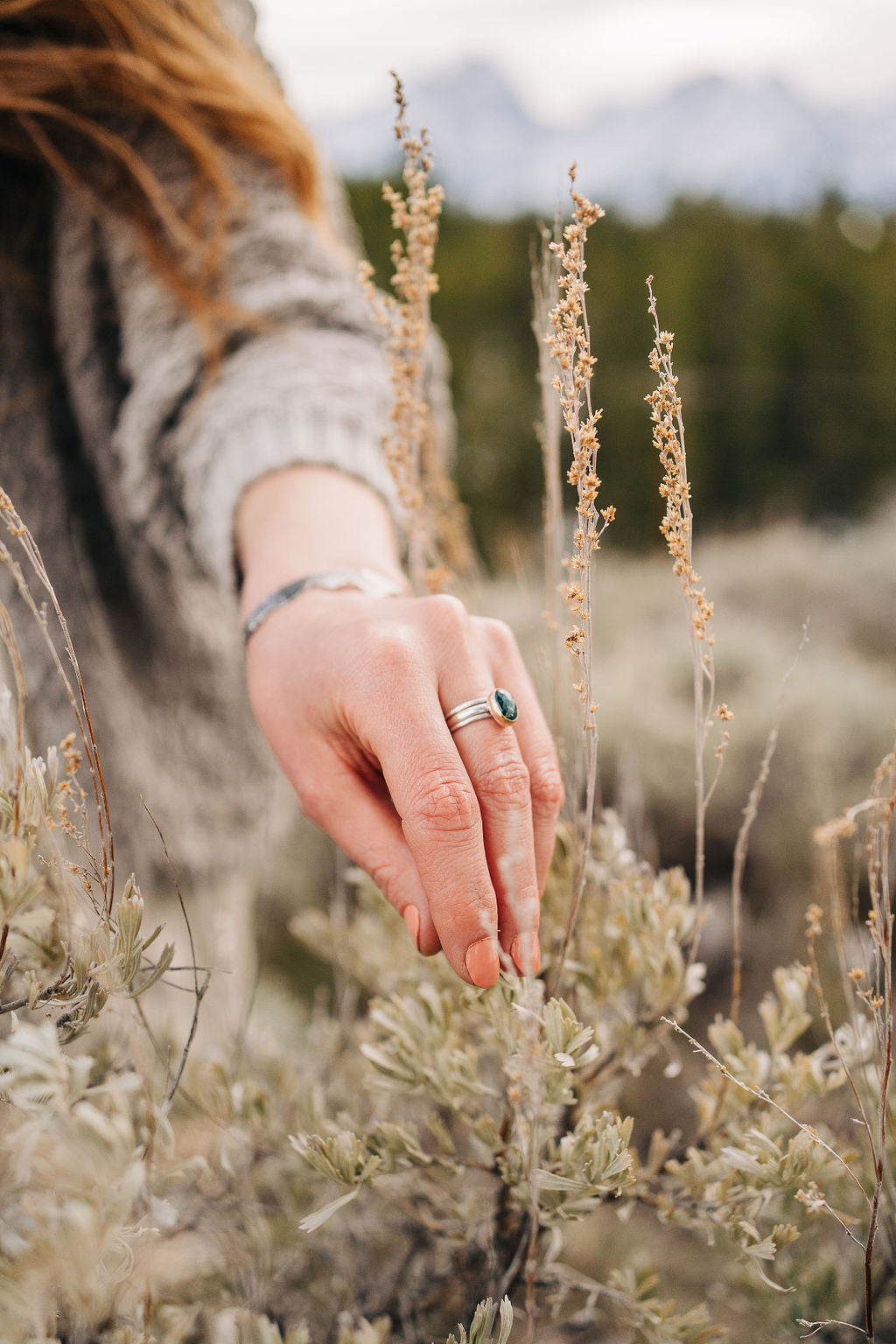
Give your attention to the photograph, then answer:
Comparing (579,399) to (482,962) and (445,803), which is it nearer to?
(445,803)

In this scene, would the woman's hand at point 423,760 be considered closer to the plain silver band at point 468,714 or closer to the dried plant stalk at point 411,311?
the plain silver band at point 468,714

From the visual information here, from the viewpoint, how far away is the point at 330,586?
3.20ft

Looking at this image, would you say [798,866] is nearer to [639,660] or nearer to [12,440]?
[639,660]

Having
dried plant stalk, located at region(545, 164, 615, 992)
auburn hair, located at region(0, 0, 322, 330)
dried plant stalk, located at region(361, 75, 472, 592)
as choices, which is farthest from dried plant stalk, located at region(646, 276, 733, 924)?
auburn hair, located at region(0, 0, 322, 330)

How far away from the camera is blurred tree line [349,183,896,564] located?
8109 mm

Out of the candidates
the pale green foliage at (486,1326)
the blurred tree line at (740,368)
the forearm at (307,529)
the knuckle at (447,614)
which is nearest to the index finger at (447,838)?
the knuckle at (447,614)

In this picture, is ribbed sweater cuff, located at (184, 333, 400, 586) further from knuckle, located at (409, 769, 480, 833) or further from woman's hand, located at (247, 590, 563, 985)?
knuckle, located at (409, 769, 480, 833)

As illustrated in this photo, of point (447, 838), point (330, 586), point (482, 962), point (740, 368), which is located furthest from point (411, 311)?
point (740, 368)

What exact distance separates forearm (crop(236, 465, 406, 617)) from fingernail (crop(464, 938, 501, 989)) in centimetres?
50

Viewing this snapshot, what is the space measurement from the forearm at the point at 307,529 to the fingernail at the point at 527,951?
1.65ft

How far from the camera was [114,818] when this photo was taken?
1.56 m

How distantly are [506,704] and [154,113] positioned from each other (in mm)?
1271

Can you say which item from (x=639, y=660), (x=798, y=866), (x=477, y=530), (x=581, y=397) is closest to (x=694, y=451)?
(x=477, y=530)

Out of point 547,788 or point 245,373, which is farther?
point 245,373
